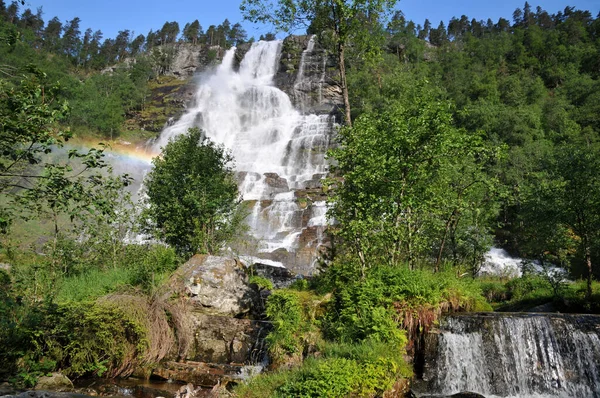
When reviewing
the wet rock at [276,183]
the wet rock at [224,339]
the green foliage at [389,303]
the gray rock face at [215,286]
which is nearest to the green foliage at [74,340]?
the wet rock at [224,339]

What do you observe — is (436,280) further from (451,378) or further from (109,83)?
(109,83)

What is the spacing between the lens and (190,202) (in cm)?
2219

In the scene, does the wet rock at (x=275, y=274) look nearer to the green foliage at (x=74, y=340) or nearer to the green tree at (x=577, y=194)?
the green tree at (x=577, y=194)

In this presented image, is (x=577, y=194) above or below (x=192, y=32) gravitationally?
below

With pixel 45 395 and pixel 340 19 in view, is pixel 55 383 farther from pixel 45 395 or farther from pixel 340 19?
pixel 340 19

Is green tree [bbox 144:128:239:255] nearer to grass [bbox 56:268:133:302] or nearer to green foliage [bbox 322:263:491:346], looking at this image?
grass [bbox 56:268:133:302]

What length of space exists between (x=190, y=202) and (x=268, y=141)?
131 feet

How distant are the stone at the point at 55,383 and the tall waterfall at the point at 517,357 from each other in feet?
29.1

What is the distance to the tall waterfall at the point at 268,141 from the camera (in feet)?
131

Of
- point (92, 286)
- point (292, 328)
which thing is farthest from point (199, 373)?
point (92, 286)

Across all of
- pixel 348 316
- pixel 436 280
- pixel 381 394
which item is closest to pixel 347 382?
pixel 381 394

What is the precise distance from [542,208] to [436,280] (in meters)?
11.2

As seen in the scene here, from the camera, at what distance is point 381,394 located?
930 centimetres

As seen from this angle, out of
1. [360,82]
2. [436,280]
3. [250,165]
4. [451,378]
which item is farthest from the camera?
[360,82]
